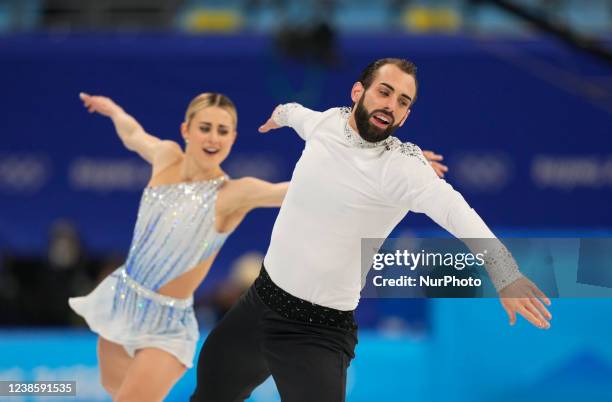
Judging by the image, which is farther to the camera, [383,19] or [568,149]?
[383,19]

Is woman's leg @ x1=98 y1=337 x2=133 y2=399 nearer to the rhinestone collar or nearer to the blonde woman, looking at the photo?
the blonde woman

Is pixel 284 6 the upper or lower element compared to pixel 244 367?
upper

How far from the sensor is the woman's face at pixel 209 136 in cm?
461

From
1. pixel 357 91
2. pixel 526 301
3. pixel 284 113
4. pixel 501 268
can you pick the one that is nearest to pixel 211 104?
pixel 284 113

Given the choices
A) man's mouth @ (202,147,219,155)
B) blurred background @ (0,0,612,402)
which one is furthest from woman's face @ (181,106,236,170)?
blurred background @ (0,0,612,402)

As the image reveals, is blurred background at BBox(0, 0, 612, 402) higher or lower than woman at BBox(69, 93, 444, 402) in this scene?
higher

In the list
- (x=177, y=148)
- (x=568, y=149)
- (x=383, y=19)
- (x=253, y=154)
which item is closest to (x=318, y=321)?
(x=177, y=148)

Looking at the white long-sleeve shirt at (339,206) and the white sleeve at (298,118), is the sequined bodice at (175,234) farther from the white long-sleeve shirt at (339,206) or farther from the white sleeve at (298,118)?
the white long-sleeve shirt at (339,206)

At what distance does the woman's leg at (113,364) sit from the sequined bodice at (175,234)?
0.33 m

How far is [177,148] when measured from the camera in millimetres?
4824

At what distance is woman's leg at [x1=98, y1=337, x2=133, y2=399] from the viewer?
4582mm

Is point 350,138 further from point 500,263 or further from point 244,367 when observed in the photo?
point 244,367

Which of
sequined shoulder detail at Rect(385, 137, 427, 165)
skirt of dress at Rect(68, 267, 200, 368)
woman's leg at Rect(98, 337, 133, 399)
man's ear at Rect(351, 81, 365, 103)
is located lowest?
woman's leg at Rect(98, 337, 133, 399)

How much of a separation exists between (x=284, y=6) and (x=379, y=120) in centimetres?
546
